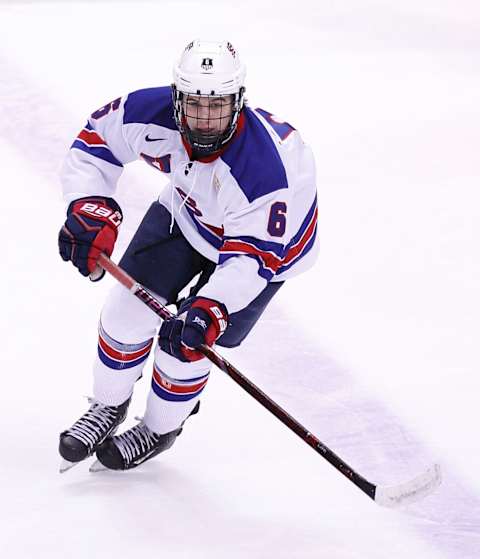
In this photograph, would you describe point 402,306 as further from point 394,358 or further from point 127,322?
point 127,322

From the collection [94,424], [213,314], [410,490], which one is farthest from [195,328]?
[410,490]

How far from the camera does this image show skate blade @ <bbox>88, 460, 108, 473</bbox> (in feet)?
9.52

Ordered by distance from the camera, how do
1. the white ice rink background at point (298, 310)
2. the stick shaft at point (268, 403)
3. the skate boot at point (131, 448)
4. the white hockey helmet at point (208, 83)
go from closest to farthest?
1. the white hockey helmet at point (208, 83)
2. the stick shaft at point (268, 403)
3. the white ice rink background at point (298, 310)
4. the skate boot at point (131, 448)

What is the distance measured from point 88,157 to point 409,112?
259 centimetres

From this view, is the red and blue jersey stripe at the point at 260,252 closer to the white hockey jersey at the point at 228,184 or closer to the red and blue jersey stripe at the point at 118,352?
the white hockey jersey at the point at 228,184

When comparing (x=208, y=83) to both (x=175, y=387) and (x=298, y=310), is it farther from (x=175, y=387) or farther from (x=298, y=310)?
(x=298, y=310)

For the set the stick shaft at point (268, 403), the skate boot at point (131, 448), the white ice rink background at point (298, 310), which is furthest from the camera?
the skate boot at point (131, 448)

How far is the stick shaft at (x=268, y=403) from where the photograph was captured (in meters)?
2.61

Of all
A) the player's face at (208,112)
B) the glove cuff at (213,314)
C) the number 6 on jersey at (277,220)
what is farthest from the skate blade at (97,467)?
the player's face at (208,112)

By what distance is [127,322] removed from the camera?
2803 mm

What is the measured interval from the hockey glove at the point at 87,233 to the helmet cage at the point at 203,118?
0.29 meters

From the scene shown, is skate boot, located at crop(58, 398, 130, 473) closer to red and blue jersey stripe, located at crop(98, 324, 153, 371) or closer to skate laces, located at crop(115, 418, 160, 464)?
skate laces, located at crop(115, 418, 160, 464)

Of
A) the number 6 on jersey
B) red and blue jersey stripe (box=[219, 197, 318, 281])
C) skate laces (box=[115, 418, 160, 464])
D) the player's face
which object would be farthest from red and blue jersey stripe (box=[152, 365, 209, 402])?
the player's face

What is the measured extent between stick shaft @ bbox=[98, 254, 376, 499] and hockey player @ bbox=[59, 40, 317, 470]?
41mm
